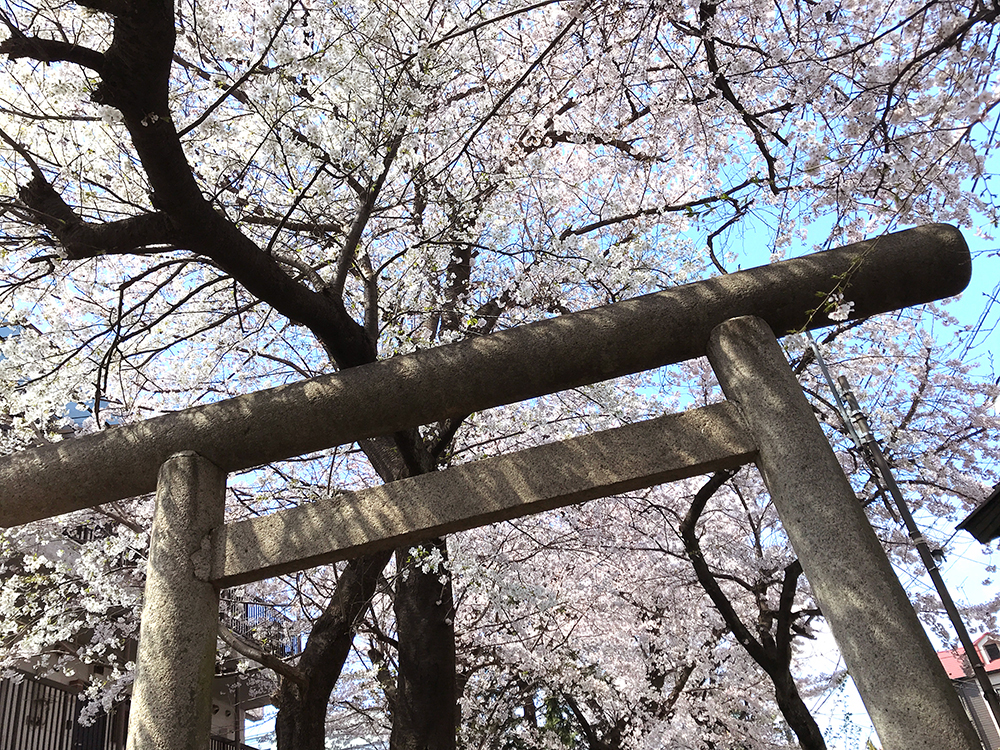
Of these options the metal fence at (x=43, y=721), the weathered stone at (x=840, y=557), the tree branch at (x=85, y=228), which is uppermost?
the tree branch at (x=85, y=228)

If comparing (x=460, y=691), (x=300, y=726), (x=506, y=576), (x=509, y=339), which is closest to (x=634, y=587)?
(x=460, y=691)

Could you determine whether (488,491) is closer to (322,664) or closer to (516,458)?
(516,458)

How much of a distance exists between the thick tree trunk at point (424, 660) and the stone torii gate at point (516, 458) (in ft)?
6.60

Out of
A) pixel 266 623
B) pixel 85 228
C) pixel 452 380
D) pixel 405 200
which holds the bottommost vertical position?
pixel 452 380

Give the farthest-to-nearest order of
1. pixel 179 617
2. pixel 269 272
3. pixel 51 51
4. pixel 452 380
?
pixel 269 272 < pixel 452 380 < pixel 179 617 < pixel 51 51

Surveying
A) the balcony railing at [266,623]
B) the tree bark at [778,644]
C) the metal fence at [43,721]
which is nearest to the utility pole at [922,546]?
the tree bark at [778,644]

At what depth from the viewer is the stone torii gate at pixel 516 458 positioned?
2.96 meters

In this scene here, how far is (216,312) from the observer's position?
6707 millimetres

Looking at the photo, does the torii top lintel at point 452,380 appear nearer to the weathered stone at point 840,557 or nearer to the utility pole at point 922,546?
the weathered stone at point 840,557

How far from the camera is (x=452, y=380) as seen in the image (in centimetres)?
354

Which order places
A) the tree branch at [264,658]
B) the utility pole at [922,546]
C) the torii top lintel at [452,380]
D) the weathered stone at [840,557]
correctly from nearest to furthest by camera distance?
the weathered stone at [840,557] < the torii top lintel at [452,380] < the tree branch at [264,658] < the utility pole at [922,546]

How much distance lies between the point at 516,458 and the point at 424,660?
2706 mm

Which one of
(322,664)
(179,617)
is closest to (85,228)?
(179,617)

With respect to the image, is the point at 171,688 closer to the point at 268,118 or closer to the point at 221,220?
the point at 221,220
